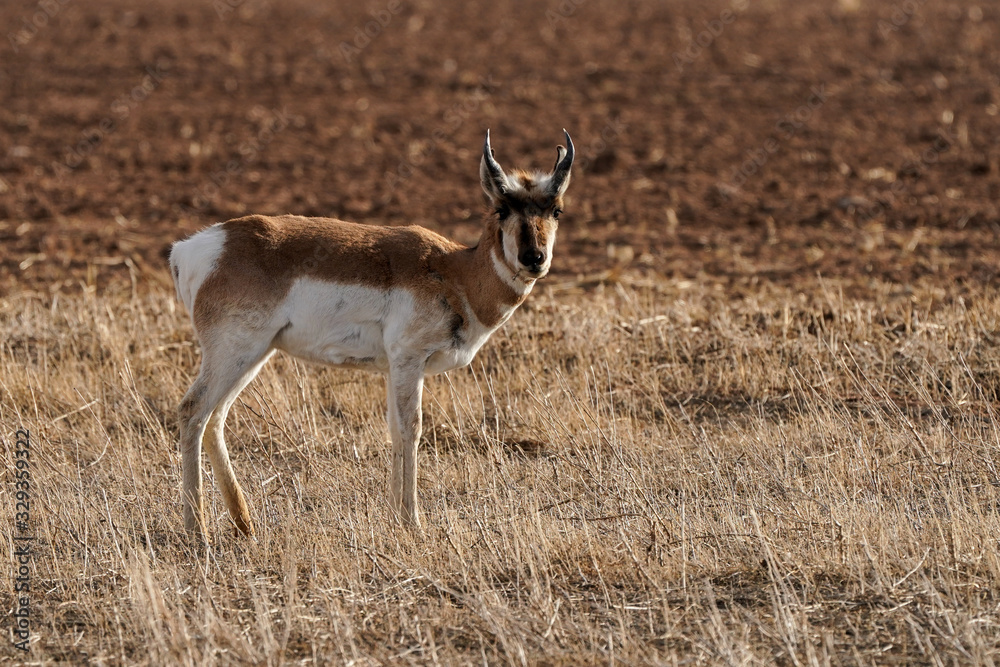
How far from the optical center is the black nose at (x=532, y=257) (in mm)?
6902

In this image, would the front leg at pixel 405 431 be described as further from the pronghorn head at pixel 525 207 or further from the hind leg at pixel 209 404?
the pronghorn head at pixel 525 207

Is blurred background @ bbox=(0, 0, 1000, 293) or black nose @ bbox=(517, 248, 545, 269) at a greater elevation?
black nose @ bbox=(517, 248, 545, 269)

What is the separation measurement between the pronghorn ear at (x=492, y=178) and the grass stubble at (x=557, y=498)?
1.48 m

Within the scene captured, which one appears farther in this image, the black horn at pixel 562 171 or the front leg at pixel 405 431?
the front leg at pixel 405 431

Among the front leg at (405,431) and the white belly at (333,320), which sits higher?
the white belly at (333,320)

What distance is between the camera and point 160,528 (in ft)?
23.9

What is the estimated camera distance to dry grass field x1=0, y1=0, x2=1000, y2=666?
5.80 m

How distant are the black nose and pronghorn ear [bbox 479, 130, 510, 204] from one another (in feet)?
1.57

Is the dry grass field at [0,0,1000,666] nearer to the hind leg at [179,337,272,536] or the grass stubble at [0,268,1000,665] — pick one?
the grass stubble at [0,268,1000,665]

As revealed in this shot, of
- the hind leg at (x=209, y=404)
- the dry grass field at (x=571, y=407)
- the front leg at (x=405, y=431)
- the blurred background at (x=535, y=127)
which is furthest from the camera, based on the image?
the blurred background at (x=535, y=127)

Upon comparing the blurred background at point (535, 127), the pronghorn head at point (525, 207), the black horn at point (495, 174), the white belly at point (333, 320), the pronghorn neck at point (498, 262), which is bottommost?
the blurred background at point (535, 127)

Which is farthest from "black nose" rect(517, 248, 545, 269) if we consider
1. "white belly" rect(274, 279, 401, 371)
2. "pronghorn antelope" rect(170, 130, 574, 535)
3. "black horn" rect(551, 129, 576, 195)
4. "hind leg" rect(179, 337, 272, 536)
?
"hind leg" rect(179, 337, 272, 536)

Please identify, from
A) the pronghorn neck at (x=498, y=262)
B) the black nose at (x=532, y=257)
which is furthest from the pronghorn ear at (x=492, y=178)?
the black nose at (x=532, y=257)

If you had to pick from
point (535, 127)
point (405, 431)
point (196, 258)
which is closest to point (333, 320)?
point (405, 431)
